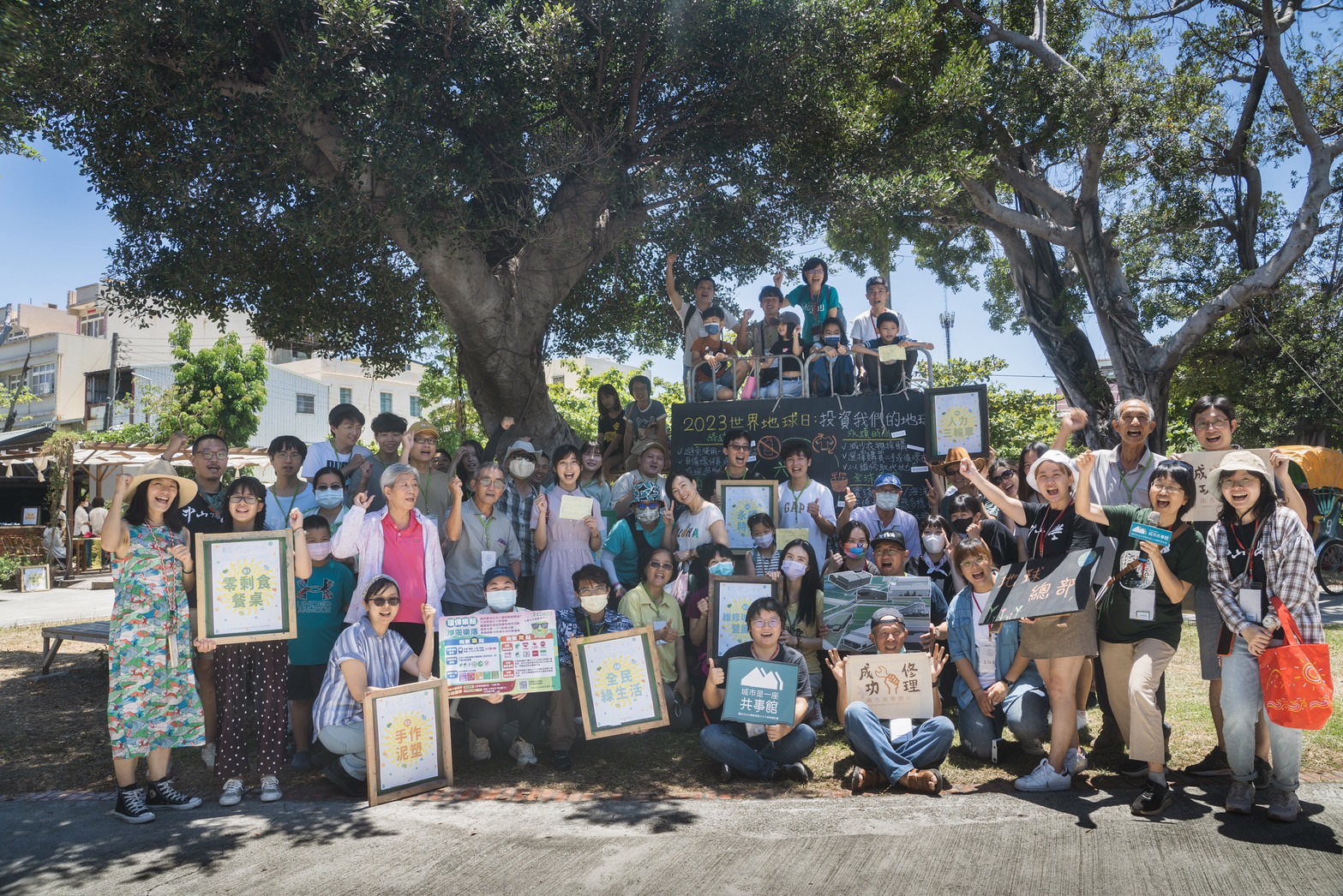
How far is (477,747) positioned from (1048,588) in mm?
4072

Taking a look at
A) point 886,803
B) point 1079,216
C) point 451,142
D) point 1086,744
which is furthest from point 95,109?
point 1079,216

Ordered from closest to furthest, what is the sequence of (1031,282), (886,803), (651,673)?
(886,803) → (651,673) → (1031,282)

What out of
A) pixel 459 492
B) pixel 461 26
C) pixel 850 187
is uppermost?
pixel 461 26

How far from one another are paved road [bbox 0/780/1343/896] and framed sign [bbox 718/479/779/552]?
2.87m

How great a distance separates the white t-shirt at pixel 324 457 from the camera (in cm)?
756

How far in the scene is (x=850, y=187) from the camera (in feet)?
33.5

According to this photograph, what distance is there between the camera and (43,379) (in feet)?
140

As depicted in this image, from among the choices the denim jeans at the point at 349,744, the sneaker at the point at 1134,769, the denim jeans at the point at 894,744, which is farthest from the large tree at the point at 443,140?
the sneaker at the point at 1134,769

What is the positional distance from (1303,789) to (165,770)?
6.95 meters

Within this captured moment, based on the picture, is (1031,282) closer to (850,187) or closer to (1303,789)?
(850,187)

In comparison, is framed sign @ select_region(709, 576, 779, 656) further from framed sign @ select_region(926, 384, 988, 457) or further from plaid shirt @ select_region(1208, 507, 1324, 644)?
plaid shirt @ select_region(1208, 507, 1324, 644)

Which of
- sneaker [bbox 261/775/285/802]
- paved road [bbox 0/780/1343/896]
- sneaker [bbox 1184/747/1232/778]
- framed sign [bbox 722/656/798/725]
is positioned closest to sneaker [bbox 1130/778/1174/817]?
paved road [bbox 0/780/1343/896]

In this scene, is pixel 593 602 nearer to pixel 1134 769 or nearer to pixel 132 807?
pixel 132 807

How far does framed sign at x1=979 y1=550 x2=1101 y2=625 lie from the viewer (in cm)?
572
